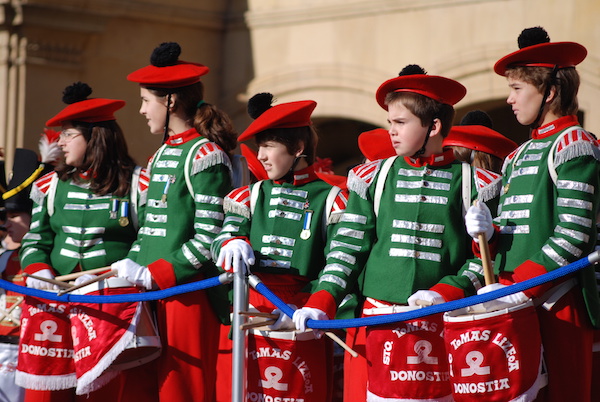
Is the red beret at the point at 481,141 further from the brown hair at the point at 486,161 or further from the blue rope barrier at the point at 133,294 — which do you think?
the blue rope barrier at the point at 133,294

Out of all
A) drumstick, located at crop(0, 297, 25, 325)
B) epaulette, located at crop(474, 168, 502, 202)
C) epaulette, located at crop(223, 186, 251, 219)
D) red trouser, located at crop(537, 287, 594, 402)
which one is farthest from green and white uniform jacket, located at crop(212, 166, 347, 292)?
drumstick, located at crop(0, 297, 25, 325)

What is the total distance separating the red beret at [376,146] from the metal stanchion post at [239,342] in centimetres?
105

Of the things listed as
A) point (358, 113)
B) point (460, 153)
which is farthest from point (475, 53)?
point (460, 153)

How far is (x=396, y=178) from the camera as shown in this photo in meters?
5.00

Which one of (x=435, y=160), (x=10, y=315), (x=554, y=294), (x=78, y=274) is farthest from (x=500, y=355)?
(x=10, y=315)

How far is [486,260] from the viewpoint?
4.51 meters

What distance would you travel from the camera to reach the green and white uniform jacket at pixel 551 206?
4.53 m

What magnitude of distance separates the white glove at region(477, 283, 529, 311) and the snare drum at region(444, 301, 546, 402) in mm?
22

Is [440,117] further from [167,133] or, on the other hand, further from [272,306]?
[167,133]

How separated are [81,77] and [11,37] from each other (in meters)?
0.86

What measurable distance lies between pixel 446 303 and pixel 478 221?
354mm

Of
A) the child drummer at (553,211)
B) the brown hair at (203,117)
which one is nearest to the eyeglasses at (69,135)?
the brown hair at (203,117)

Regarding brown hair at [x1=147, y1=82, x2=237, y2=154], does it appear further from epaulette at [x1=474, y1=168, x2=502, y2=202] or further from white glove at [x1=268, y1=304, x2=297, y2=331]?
epaulette at [x1=474, y1=168, x2=502, y2=202]

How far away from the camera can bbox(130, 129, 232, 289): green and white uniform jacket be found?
5566mm
